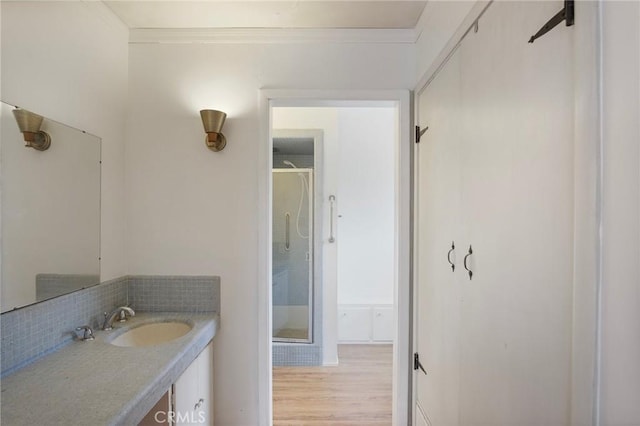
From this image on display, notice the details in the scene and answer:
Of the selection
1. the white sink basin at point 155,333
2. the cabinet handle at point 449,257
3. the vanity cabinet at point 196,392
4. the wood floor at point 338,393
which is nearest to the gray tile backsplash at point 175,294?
the white sink basin at point 155,333

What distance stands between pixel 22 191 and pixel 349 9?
5.82ft

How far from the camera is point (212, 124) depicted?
5.87 ft

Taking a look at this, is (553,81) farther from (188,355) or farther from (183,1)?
(183,1)

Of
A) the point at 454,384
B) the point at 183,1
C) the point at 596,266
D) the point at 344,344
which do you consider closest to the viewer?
the point at 596,266

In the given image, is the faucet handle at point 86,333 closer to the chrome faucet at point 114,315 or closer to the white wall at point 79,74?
the chrome faucet at point 114,315

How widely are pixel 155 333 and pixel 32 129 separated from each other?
1.18 meters

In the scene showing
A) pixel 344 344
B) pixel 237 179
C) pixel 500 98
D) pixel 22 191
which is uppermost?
pixel 500 98

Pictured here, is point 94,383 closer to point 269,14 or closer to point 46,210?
point 46,210

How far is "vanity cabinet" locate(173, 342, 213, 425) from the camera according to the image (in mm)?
1387

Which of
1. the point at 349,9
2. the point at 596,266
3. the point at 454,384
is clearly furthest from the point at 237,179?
the point at 596,266

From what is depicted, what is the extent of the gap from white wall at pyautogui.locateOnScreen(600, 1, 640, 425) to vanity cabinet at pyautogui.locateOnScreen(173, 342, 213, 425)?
148cm

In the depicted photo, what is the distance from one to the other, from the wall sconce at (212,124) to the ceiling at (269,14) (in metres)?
0.55

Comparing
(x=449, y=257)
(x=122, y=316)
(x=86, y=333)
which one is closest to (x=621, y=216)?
(x=449, y=257)

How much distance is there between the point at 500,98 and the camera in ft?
3.15
